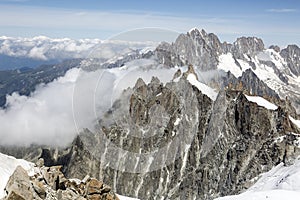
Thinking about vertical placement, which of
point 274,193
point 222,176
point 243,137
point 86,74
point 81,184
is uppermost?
point 86,74

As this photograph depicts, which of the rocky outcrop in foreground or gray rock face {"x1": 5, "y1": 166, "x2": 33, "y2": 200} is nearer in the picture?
gray rock face {"x1": 5, "y1": 166, "x2": 33, "y2": 200}

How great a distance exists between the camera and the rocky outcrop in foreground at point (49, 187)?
127 feet

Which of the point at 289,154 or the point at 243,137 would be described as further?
the point at 243,137

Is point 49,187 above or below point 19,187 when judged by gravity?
below

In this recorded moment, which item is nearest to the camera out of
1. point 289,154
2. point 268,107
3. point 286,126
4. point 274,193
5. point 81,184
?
point 274,193

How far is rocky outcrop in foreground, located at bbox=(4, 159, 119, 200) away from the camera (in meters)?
38.6

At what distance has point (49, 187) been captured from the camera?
151 ft

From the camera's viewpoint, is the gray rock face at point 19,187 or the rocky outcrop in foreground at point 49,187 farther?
the rocky outcrop in foreground at point 49,187

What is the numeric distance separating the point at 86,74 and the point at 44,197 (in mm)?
33137

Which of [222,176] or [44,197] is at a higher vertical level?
[44,197]

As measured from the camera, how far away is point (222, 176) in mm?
173625

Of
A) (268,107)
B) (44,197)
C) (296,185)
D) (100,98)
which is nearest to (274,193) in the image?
(296,185)

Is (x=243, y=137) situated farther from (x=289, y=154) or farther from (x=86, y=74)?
(x=86, y=74)

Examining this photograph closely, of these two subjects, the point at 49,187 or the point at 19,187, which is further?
the point at 49,187
